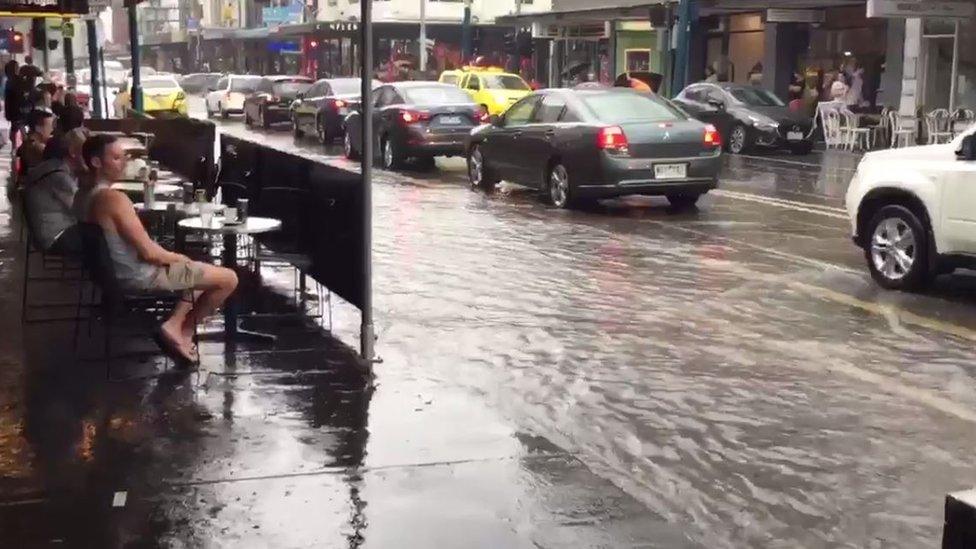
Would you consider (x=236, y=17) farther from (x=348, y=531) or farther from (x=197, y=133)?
(x=348, y=531)

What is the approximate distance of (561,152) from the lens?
53.4 feet

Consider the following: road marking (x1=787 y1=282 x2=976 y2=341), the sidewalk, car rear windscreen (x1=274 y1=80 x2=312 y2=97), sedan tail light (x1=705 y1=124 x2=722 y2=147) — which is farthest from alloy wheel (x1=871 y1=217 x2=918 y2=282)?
car rear windscreen (x1=274 y1=80 x2=312 y2=97)

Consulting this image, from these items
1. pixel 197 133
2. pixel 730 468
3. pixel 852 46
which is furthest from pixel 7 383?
pixel 852 46

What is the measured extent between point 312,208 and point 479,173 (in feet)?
33.1

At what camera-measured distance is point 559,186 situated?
16.4 meters

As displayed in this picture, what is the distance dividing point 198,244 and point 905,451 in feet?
23.2

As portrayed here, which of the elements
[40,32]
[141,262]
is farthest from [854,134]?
[141,262]

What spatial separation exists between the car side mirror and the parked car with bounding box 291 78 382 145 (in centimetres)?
1910

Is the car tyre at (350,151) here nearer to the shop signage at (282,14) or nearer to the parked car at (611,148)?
the parked car at (611,148)

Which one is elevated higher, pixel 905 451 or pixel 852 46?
pixel 852 46

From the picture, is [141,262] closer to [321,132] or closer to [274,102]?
[321,132]

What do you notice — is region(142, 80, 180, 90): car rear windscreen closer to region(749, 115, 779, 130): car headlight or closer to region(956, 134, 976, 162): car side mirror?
region(749, 115, 779, 130): car headlight

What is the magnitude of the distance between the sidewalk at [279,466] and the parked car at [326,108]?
20863 millimetres

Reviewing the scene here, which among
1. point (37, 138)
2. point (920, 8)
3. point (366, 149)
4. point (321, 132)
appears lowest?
point (321, 132)
